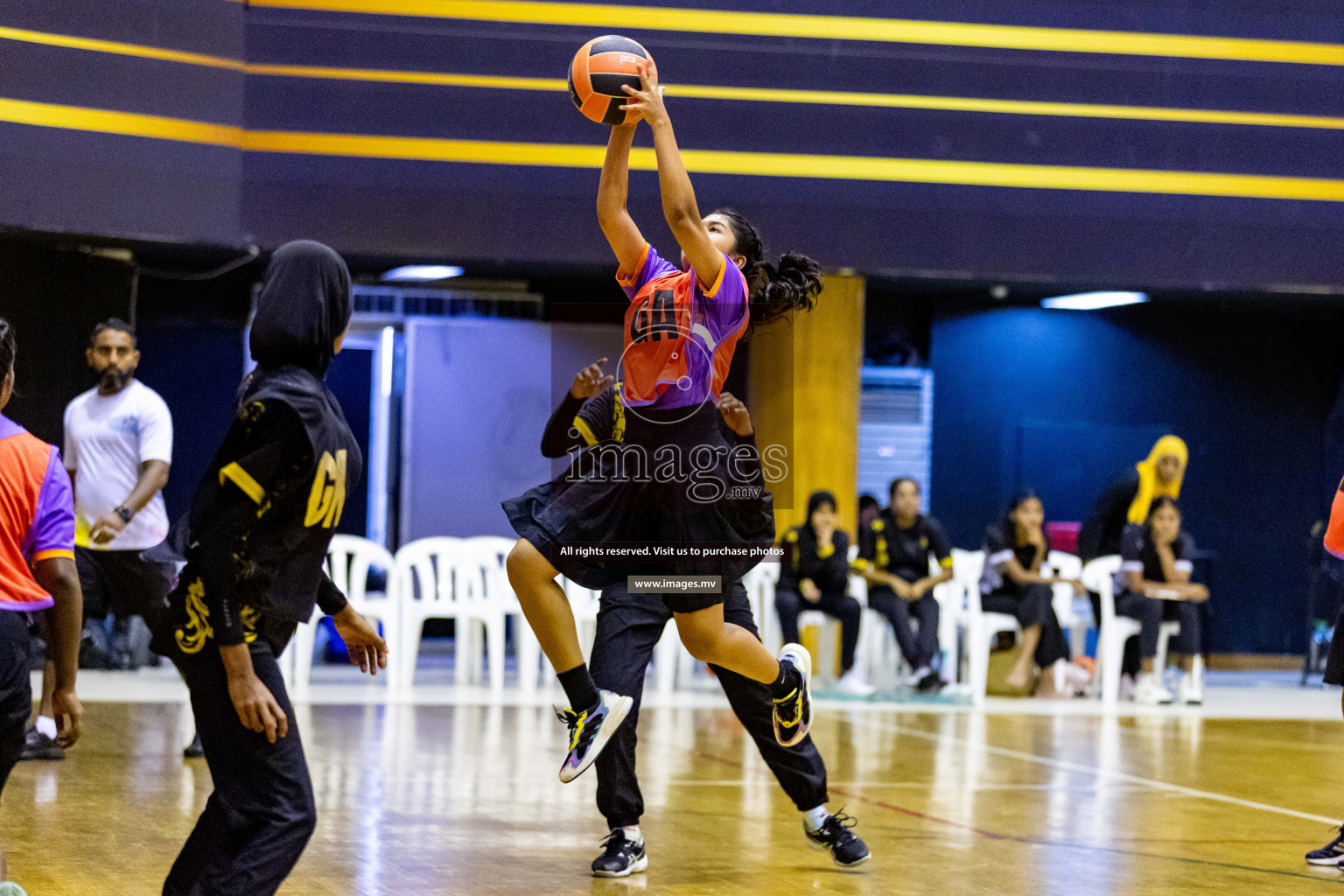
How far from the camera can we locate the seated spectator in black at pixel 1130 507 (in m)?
10.1

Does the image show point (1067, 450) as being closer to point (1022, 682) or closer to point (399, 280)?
point (1022, 682)

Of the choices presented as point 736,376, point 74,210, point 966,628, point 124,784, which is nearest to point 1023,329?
point 736,376

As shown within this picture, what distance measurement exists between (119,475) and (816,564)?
4.49 metres

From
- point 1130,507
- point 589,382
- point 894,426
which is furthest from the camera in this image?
point 894,426

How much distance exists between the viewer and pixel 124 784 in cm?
519

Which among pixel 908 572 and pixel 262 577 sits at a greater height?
pixel 262 577

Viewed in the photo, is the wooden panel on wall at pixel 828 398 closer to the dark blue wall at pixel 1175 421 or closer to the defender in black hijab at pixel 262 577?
the dark blue wall at pixel 1175 421

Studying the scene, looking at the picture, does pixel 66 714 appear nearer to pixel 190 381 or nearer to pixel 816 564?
pixel 816 564

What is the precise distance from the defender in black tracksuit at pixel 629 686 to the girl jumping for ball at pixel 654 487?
0.10 meters

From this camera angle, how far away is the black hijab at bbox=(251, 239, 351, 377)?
101 inches

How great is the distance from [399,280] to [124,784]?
6731mm

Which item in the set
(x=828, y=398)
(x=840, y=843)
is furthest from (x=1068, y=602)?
(x=840, y=843)

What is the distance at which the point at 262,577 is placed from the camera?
2.53m

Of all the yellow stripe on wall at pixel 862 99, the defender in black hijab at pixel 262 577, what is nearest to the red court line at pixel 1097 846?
the defender in black hijab at pixel 262 577
